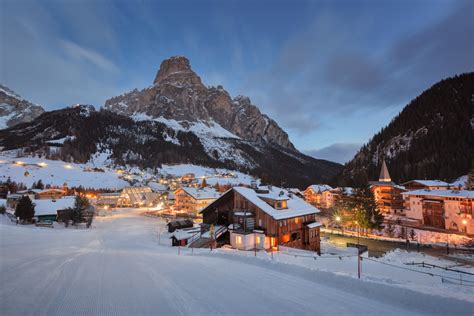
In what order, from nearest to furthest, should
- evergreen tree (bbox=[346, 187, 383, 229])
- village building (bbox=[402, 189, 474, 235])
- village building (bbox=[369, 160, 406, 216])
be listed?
village building (bbox=[402, 189, 474, 235]) < evergreen tree (bbox=[346, 187, 383, 229]) < village building (bbox=[369, 160, 406, 216])

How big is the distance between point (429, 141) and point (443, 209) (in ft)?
252

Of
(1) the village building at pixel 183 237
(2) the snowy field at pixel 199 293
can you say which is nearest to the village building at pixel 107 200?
(1) the village building at pixel 183 237

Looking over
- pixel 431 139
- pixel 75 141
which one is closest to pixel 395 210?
pixel 431 139

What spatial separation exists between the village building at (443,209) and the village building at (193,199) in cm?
4686

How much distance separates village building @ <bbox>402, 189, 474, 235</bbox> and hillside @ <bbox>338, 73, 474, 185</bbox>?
2874 centimetres

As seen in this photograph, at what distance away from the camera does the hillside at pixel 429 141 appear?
89.0 meters

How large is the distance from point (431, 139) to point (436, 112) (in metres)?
25.2

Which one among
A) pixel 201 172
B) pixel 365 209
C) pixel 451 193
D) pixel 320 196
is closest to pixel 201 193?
pixel 365 209

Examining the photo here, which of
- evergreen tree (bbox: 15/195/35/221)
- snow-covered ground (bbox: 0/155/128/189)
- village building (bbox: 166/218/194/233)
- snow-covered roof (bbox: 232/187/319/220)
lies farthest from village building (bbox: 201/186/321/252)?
snow-covered ground (bbox: 0/155/128/189)

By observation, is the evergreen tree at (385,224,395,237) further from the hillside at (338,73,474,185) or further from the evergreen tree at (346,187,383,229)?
the hillside at (338,73,474,185)

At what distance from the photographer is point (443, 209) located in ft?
154

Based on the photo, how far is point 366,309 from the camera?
7711 mm

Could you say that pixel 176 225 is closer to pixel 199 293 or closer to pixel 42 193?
pixel 199 293

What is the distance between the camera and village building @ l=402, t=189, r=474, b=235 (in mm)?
41969
